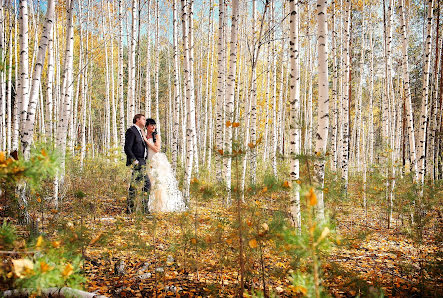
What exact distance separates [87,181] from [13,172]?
16.2ft

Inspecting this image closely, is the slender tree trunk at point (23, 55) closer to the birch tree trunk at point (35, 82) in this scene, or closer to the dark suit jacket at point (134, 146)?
the birch tree trunk at point (35, 82)

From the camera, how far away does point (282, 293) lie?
2381mm

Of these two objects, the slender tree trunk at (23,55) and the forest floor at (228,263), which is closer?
the forest floor at (228,263)

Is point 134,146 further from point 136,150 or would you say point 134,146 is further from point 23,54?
point 23,54

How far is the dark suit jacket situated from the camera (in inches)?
176

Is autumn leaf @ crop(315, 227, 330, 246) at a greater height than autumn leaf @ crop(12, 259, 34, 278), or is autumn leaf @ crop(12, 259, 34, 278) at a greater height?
autumn leaf @ crop(315, 227, 330, 246)

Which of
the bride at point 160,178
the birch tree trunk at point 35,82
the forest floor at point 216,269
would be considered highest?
the birch tree trunk at point 35,82

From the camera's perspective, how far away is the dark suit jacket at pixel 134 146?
14.6 feet

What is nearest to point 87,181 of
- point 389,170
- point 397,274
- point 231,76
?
point 231,76

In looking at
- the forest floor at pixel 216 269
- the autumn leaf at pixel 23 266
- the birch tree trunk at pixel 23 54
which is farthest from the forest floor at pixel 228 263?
the birch tree trunk at pixel 23 54

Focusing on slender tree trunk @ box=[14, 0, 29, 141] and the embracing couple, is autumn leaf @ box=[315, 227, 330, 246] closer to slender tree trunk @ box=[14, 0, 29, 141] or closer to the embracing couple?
the embracing couple

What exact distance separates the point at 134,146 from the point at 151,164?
0.45 m

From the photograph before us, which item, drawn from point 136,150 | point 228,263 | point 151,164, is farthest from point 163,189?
point 228,263

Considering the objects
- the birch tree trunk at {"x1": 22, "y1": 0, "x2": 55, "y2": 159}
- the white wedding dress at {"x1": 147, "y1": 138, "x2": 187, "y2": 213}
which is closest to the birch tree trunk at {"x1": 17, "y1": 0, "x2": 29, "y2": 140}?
the birch tree trunk at {"x1": 22, "y1": 0, "x2": 55, "y2": 159}
